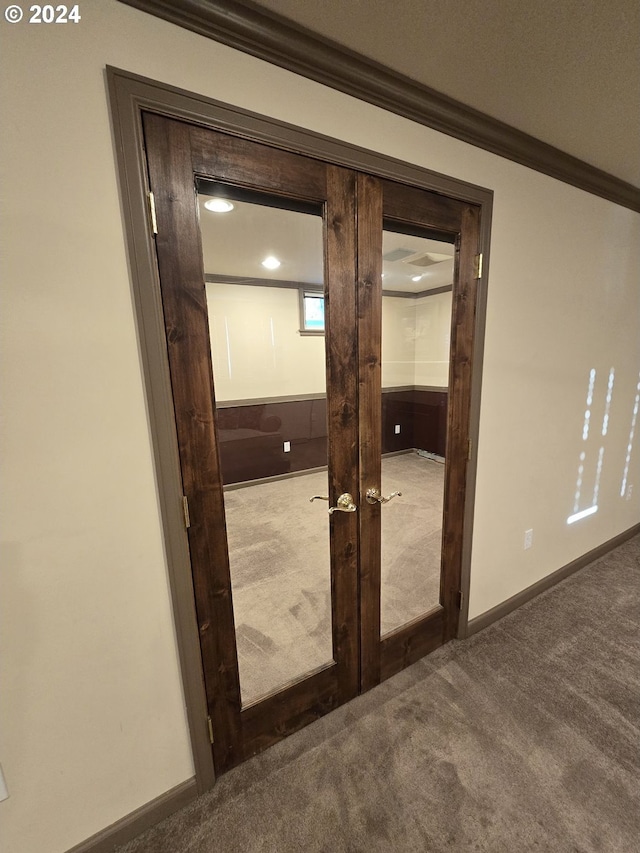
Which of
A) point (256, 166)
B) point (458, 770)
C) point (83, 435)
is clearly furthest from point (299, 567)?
point (256, 166)

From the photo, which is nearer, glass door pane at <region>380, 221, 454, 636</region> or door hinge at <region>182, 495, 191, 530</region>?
door hinge at <region>182, 495, 191, 530</region>

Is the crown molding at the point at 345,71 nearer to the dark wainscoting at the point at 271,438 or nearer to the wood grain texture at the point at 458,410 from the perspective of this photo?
the wood grain texture at the point at 458,410

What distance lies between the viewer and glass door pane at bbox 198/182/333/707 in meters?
1.16

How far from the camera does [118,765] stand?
1089 mm

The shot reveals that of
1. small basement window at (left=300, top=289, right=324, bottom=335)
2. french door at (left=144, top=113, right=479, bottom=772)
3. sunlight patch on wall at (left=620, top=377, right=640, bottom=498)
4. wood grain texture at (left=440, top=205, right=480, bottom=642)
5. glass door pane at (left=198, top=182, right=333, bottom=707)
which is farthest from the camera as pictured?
sunlight patch on wall at (left=620, top=377, right=640, bottom=498)

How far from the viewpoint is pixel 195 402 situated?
3.45ft

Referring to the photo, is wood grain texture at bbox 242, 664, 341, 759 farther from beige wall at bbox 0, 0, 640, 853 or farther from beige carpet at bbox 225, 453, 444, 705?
beige wall at bbox 0, 0, 640, 853

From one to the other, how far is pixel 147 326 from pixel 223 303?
0.32 meters

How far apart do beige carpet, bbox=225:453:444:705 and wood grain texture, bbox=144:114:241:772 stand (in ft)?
0.38

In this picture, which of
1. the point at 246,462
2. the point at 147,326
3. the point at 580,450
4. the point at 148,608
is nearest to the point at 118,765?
the point at 148,608

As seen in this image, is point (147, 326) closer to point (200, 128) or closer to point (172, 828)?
point (200, 128)

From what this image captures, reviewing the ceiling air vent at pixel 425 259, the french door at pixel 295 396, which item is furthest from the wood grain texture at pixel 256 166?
the ceiling air vent at pixel 425 259

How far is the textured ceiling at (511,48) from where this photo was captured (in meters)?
0.96

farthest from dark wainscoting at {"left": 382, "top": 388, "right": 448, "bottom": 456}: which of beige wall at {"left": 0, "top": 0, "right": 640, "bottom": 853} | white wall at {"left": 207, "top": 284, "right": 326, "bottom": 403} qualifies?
beige wall at {"left": 0, "top": 0, "right": 640, "bottom": 853}
